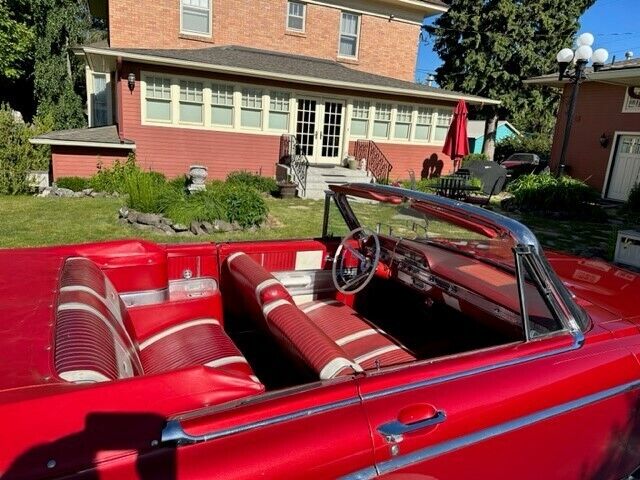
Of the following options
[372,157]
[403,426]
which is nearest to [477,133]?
[372,157]

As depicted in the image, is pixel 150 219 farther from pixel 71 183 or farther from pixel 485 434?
pixel 485 434

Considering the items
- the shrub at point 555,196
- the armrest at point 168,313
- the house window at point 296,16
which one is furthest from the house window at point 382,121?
A: the armrest at point 168,313

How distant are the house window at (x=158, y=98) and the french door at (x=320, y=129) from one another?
4.00 metres

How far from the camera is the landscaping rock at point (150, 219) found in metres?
8.12

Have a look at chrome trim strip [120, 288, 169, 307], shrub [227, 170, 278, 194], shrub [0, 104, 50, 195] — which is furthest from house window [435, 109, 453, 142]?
chrome trim strip [120, 288, 169, 307]

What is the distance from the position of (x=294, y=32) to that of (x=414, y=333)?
1556 cm

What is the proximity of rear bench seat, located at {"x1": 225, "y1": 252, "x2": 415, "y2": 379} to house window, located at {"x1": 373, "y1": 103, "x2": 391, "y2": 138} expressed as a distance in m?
13.7

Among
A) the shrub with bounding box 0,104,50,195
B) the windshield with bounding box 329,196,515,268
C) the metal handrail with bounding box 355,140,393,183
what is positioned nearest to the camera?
the windshield with bounding box 329,196,515,268

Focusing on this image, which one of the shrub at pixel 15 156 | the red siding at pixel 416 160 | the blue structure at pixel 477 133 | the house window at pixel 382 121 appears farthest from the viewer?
the blue structure at pixel 477 133

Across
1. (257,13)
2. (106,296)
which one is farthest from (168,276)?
(257,13)

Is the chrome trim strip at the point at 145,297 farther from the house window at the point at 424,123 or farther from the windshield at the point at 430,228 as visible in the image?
the house window at the point at 424,123

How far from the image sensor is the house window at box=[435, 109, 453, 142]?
17.3 meters

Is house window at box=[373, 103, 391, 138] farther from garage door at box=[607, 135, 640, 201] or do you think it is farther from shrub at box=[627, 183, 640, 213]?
garage door at box=[607, 135, 640, 201]

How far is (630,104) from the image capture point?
50.5 feet
